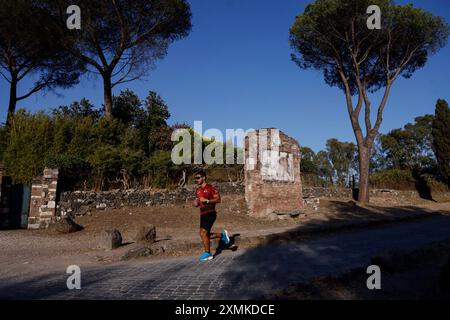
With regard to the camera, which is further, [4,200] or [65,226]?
[4,200]

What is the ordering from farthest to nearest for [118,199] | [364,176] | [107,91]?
[364,176] < [107,91] < [118,199]

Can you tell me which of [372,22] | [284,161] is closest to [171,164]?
[284,161]

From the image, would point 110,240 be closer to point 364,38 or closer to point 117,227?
point 117,227

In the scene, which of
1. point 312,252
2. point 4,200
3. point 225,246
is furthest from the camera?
point 4,200

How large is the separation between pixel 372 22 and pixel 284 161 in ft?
34.9

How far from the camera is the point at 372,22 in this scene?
18594 millimetres

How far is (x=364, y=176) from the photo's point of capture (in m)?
19.6

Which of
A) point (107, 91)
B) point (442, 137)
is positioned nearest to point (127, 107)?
point (107, 91)

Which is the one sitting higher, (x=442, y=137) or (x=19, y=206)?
(x=442, y=137)

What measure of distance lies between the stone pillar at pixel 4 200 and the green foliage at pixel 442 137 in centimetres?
2681

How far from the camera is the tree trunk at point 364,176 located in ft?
63.6

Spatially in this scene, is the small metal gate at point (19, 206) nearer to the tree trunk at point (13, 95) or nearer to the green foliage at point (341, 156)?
the tree trunk at point (13, 95)

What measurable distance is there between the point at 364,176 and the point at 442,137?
1018 cm

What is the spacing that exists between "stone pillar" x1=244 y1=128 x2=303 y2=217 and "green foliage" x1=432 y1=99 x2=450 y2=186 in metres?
16.8
